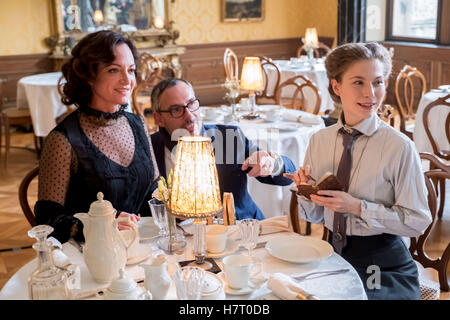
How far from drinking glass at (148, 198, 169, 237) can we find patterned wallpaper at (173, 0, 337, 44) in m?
6.56

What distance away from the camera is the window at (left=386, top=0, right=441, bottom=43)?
7457 mm

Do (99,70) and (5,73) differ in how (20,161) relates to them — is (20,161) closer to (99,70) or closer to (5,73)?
(5,73)

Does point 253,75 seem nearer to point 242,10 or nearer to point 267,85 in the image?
point 267,85

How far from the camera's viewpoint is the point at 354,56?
1.96 metres

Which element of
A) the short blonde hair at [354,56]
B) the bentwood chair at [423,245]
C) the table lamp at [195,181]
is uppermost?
the short blonde hair at [354,56]

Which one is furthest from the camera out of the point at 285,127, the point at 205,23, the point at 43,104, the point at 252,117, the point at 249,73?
the point at 205,23

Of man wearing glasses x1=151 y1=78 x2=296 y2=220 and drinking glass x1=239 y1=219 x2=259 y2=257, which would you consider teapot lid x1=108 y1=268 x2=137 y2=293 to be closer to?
drinking glass x1=239 y1=219 x2=259 y2=257

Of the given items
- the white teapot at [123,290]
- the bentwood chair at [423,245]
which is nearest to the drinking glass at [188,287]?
the white teapot at [123,290]

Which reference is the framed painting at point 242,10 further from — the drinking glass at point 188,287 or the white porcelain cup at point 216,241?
the drinking glass at point 188,287

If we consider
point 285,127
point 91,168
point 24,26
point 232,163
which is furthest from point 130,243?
point 24,26

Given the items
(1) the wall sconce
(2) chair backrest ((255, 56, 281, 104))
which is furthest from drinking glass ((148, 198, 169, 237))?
(1) the wall sconce

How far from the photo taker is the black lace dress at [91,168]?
6.45ft

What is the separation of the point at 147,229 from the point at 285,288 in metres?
0.69

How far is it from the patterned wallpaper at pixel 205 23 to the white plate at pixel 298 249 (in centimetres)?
616
